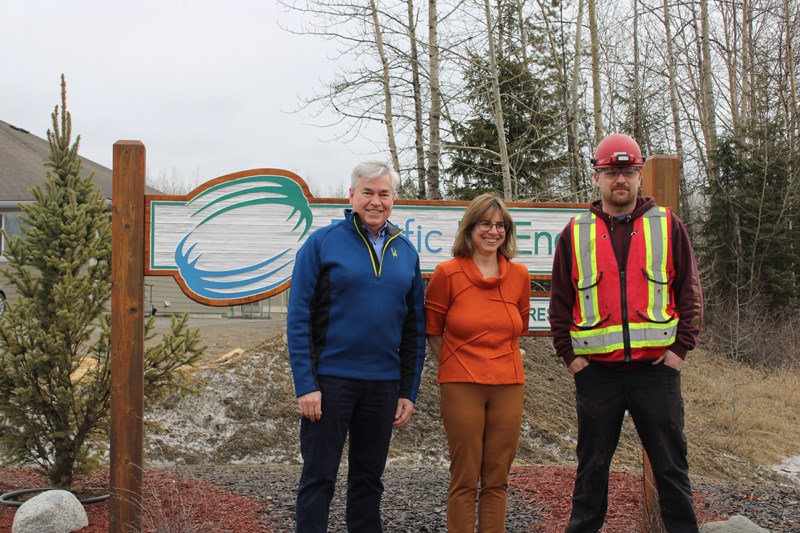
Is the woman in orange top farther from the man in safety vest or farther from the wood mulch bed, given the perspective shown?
the wood mulch bed

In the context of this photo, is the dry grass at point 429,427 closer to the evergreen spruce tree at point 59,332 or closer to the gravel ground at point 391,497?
the gravel ground at point 391,497

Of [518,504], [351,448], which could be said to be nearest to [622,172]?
[351,448]

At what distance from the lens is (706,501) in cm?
520

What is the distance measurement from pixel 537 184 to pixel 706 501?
599 inches

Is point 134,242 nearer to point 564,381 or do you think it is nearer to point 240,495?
point 240,495

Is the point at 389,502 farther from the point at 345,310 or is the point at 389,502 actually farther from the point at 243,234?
the point at 345,310

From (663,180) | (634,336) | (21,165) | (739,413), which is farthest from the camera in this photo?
(21,165)

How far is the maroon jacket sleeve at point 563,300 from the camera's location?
12.5ft

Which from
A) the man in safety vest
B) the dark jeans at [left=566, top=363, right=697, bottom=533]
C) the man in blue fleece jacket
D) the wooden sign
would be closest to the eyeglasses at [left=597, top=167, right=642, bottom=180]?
the man in safety vest

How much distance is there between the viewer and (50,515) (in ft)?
15.4

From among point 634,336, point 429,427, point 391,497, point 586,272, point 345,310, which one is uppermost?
point 586,272

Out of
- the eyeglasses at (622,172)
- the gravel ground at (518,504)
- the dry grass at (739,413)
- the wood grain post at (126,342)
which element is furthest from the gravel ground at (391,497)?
the dry grass at (739,413)

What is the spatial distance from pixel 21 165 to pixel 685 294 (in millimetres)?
23257

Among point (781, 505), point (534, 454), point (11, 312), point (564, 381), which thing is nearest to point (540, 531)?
point (781, 505)
